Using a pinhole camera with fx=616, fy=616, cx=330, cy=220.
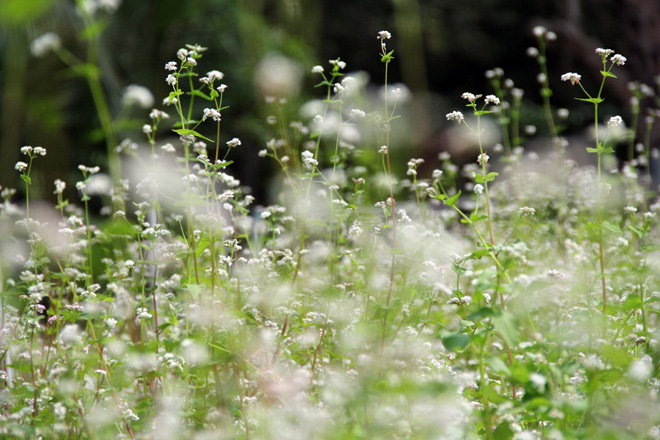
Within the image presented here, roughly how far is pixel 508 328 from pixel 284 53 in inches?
289

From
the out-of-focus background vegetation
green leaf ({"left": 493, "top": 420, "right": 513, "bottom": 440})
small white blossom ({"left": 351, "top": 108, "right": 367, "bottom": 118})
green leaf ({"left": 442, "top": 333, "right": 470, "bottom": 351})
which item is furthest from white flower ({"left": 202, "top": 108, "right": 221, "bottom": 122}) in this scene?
green leaf ({"left": 493, "top": 420, "right": 513, "bottom": 440})

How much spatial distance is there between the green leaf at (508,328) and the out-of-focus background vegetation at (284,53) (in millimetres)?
688

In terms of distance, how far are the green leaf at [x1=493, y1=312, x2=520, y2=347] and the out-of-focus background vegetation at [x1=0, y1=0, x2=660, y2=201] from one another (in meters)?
0.69

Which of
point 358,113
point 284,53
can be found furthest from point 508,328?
point 284,53

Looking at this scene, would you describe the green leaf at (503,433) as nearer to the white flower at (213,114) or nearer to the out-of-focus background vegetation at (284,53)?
the out-of-focus background vegetation at (284,53)

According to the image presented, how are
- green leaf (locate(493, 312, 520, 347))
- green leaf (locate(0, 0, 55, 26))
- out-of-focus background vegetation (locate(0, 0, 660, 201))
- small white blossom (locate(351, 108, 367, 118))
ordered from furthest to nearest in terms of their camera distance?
small white blossom (locate(351, 108, 367, 118)) < out-of-focus background vegetation (locate(0, 0, 660, 201)) < green leaf (locate(493, 312, 520, 347)) < green leaf (locate(0, 0, 55, 26))

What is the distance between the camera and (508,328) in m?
1.24

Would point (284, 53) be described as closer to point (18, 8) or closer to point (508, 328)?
point (508, 328)

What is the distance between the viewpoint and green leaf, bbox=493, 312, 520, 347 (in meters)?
1.22

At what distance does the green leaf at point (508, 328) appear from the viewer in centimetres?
122

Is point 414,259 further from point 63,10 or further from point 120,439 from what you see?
point 63,10

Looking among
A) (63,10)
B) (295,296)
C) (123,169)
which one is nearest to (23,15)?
(295,296)

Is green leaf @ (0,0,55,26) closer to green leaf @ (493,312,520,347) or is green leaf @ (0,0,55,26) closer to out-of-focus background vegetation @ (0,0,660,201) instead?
out-of-focus background vegetation @ (0,0,660,201)

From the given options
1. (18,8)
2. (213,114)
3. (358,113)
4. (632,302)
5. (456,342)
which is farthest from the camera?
(358,113)
